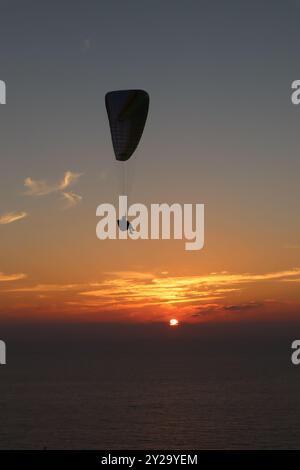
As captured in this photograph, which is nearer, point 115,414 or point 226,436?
point 226,436

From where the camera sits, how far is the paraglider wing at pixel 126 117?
150ft

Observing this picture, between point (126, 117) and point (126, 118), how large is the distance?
0.08 m

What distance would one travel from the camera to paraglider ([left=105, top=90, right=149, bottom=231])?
1799 inches

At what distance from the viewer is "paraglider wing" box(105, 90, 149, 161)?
1799 inches

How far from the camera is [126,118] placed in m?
46.1

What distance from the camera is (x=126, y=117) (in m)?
46.1

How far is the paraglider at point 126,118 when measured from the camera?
45.7 m

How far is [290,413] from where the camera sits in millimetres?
143625
